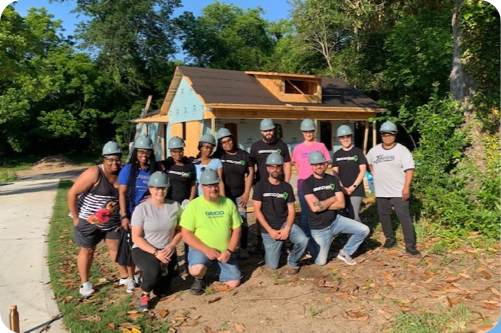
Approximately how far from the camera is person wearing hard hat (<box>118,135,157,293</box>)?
4723 millimetres

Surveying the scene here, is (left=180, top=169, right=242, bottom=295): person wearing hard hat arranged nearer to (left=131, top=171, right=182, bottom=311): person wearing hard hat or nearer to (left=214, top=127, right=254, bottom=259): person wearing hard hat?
(left=131, top=171, right=182, bottom=311): person wearing hard hat

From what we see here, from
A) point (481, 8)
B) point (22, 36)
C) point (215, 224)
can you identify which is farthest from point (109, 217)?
point (22, 36)

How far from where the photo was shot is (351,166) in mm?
5945

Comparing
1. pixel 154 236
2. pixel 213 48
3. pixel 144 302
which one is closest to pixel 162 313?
pixel 144 302

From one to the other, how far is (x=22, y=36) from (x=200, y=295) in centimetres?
1482

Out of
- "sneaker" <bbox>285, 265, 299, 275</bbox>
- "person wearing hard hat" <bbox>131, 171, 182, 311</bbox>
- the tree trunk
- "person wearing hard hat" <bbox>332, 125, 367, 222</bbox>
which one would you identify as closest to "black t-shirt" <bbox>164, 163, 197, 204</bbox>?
"person wearing hard hat" <bbox>131, 171, 182, 311</bbox>

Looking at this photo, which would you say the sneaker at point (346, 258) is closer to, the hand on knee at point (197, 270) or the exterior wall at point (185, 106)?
the hand on knee at point (197, 270)

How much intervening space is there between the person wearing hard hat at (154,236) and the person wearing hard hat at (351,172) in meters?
2.60

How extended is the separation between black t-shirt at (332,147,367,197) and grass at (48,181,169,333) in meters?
3.25

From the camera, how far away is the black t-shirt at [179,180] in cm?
529

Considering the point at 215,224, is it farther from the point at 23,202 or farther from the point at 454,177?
the point at 23,202

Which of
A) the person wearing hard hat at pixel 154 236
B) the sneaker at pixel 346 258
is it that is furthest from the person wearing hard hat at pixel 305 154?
the person wearing hard hat at pixel 154 236

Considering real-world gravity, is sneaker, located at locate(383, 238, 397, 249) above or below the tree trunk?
below

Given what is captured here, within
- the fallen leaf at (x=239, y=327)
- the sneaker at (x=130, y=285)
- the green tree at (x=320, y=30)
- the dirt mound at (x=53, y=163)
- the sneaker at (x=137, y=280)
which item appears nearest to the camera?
the fallen leaf at (x=239, y=327)
